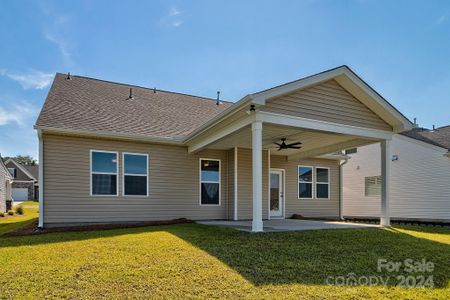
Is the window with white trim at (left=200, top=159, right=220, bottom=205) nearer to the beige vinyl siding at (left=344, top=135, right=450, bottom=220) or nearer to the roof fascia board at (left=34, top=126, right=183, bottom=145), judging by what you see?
the roof fascia board at (left=34, top=126, right=183, bottom=145)

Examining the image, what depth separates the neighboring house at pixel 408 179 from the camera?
45.5 feet

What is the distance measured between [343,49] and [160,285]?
449 inches

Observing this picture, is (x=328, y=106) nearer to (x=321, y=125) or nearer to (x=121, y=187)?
(x=321, y=125)

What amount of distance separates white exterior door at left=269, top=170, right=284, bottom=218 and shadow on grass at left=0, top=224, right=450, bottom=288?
16.4 ft

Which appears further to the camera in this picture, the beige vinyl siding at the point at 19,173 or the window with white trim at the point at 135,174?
the beige vinyl siding at the point at 19,173

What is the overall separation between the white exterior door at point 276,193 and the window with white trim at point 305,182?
1.00 meters

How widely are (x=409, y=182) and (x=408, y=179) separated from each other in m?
0.15

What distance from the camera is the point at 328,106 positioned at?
877 cm

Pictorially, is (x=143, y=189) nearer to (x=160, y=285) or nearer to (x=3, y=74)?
(x=160, y=285)

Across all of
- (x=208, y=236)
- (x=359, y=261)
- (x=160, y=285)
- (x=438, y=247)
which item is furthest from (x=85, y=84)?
(x=438, y=247)

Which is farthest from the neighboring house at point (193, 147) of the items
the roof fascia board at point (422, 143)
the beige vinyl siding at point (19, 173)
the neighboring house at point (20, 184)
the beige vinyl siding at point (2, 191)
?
the beige vinyl siding at point (19, 173)

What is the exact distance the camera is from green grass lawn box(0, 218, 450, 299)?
4066 mm

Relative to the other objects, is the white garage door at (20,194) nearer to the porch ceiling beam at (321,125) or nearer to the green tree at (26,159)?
the porch ceiling beam at (321,125)

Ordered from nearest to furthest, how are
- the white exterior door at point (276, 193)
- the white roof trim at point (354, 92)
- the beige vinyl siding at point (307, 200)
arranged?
the white roof trim at point (354, 92) → the white exterior door at point (276, 193) → the beige vinyl siding at point (307, 200)
